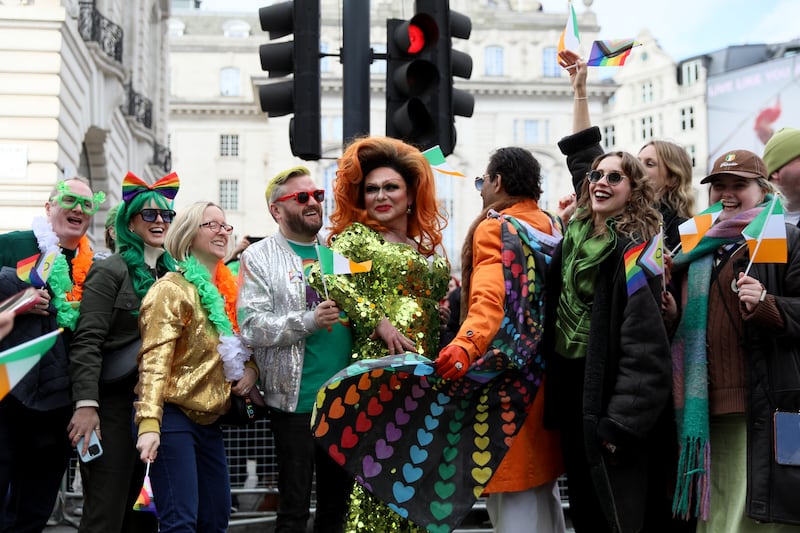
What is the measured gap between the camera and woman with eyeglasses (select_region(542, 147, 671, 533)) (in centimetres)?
409

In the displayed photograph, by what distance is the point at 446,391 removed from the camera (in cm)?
459

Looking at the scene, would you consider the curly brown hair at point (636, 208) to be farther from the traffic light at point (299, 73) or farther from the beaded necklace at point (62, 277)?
the beaded necklace at point (62, 277)

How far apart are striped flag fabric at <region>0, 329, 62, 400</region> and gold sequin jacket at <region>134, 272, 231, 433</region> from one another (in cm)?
199

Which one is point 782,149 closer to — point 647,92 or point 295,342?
point 295,342

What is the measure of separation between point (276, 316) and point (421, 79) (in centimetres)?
240

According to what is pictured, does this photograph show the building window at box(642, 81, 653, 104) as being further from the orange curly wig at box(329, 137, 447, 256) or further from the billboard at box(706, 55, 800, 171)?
the orange curly wig at box(329, 137, 447, 256)

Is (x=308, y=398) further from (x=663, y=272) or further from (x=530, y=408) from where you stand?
(x=663, y=272)

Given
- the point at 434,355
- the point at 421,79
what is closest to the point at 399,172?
the point at 434,355

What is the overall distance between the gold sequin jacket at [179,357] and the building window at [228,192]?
5956cm

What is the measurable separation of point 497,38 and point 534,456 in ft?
205

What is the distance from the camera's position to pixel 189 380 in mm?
4926

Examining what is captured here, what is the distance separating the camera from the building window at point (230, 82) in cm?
6819

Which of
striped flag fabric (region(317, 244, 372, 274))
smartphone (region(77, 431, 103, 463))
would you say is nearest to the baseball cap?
striped flag fabric (region(317, 244, 372, 274))

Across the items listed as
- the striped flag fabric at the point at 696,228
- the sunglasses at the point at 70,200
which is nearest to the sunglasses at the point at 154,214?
the sunglasses at the point at 70,200
